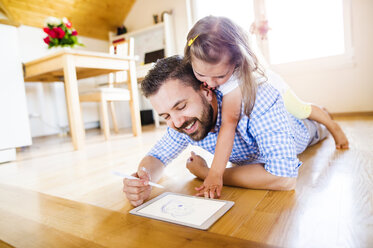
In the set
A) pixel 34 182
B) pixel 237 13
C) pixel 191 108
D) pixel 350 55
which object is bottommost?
pixel 34 182

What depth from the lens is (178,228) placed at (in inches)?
25.8

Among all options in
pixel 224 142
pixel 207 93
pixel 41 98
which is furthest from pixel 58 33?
pixel 224 142

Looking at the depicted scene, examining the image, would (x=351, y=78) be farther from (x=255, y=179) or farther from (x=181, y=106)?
(x=181, y=106)

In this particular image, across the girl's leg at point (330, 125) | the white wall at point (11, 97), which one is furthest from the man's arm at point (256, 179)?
the white wall at point (11, 97)

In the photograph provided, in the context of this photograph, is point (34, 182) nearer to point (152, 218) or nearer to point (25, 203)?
point (25, 203)

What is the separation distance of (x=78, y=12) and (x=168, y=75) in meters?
3.99

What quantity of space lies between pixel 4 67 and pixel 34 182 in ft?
4.11

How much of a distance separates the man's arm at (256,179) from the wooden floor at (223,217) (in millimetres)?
24

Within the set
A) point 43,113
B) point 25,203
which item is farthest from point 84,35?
point 25,203

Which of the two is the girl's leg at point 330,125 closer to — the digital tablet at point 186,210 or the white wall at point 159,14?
the digital tablet at point 186,210

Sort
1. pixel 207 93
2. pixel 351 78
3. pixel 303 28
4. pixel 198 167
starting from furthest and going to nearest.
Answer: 1. pixel 303 28
2. pixel 351 78
3. pixel 198 167
4. pixel 207 93

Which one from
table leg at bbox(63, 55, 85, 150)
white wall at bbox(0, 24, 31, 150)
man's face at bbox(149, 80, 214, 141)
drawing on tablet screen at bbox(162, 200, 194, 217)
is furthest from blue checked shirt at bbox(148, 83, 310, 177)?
white wall at bbox(0, 24, 31, 150)

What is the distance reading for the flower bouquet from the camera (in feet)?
7.99

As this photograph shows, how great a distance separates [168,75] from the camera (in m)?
0.86
